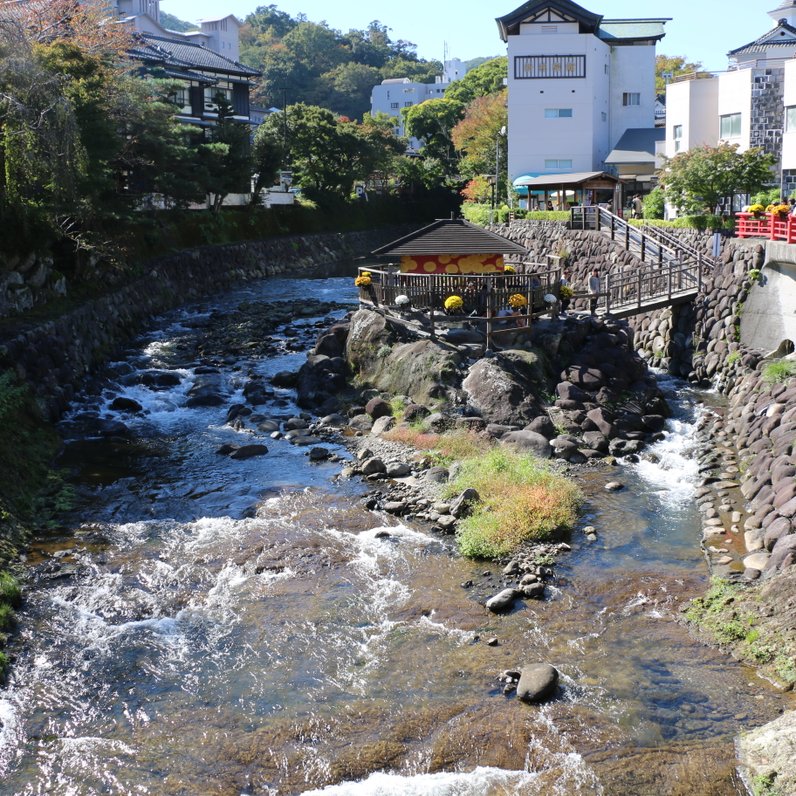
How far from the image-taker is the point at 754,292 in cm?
2722

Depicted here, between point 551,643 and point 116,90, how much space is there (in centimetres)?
3148

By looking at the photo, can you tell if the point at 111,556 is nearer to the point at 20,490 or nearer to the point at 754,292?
the point at 20,490

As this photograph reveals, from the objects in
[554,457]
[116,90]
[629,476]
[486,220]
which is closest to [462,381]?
[554,457]

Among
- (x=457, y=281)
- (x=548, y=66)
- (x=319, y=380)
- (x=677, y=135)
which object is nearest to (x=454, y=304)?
(x=457, y=281)

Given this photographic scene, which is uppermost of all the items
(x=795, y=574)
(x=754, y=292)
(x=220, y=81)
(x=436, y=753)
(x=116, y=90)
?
(x=220, y=81)

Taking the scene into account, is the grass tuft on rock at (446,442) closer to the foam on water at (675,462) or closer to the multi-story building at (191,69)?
the foam on water at (675,462)

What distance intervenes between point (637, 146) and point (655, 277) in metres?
30.3

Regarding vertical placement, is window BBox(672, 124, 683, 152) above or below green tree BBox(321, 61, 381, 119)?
below

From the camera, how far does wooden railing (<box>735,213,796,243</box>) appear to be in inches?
1020

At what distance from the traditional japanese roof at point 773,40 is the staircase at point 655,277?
16858 millimetres

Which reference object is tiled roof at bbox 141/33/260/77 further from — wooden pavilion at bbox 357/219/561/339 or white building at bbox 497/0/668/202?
wooden pavilion at bbox 357/219/561/339

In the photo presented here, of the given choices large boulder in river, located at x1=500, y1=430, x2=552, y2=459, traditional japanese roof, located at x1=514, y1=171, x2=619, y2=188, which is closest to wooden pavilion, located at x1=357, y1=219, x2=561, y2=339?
large boulder in river, located at x1=500, y1=430, x2=552, y2=459

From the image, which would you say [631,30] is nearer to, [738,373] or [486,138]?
[486,138]

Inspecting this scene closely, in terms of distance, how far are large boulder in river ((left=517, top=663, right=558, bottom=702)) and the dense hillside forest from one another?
98.1 m
